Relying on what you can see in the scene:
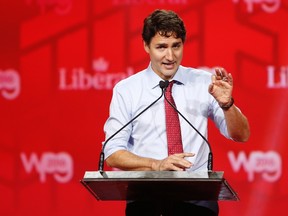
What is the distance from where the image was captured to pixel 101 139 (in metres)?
4.01

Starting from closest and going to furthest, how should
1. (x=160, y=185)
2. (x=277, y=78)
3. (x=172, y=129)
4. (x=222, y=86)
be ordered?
(x=160, y=185) < (x=222, y=86) < (x=172, y=129) < (x=277, y=78)

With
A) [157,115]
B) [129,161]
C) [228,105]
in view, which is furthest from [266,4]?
[129,161]

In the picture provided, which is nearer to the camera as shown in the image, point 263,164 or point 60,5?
point 263,164

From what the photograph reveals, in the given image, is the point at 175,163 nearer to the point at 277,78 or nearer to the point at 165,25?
the point at 165,25

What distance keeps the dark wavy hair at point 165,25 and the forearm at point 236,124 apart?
13.6 inches

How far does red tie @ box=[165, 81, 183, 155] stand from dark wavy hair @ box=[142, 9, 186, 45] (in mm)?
209

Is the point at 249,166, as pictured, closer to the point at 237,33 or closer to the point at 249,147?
the point at 249,147

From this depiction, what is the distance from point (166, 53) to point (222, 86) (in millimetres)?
318

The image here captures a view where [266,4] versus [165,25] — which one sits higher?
[266,4]

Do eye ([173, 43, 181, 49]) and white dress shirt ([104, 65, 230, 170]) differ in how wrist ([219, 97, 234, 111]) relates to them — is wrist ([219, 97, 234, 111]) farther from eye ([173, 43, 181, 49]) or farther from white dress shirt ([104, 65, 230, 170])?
eye ([173, 43, 181, 49])

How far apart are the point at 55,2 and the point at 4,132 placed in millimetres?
784

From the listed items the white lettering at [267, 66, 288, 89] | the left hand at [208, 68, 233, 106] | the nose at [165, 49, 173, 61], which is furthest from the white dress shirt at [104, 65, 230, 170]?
the white lettering at [267, 66, 288, 89]

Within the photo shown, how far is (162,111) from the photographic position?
102 inches

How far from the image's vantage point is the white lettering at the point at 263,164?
3850mm
